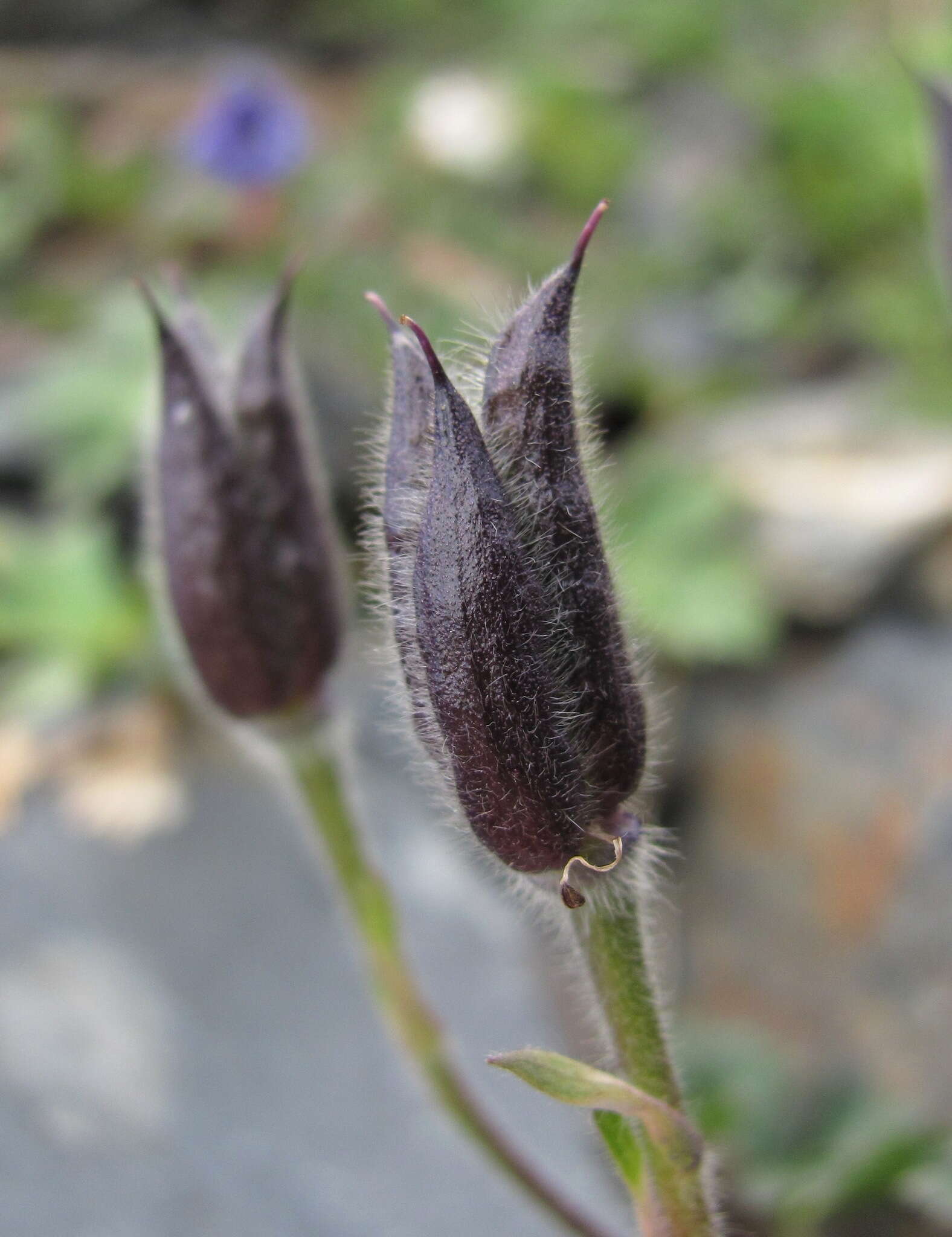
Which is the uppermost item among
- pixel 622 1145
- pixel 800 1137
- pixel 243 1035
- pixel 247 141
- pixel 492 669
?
pixel 492 669

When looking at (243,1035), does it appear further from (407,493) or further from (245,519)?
(407,493)

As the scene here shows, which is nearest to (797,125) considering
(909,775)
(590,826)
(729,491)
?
(729,491)

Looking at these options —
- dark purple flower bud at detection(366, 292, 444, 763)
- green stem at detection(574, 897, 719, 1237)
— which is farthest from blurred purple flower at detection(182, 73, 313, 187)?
green stem at detection(574, 897, 719, 1237)

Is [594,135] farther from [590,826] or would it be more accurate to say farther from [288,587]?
[590,826]

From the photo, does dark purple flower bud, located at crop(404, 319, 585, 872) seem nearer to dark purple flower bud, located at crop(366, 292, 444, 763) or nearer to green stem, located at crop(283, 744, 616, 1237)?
→ dark purple flower bud, located at crop(366, 292, 444, 763)

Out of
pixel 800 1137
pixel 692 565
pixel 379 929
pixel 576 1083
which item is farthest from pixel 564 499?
pixel 692 565

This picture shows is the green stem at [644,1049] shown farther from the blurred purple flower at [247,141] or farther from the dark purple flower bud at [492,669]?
the blurred purple flower at [247,141]
